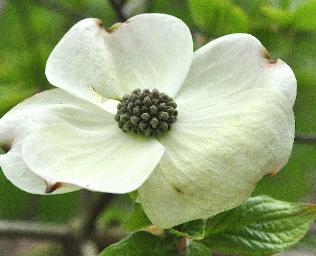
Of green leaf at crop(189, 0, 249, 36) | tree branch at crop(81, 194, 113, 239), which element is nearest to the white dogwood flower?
green leaf at crop(189, 0, 249, 36)

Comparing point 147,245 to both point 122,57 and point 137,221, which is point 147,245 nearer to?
point 137,221

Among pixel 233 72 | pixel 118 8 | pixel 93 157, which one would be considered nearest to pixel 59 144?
pixel 93 157

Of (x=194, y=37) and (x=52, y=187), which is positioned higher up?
(x=52, y=187)

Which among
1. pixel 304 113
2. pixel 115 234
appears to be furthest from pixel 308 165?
pixel 115 234

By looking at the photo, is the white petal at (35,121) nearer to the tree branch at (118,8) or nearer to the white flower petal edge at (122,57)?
the white flower petal edge at (122,57)

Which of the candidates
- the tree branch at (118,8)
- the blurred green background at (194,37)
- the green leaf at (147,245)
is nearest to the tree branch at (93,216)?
the blurred green background at (194,37)

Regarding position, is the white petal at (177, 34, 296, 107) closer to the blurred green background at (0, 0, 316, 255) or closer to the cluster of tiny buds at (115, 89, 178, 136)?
the cluster of tiny buds at (115, 89, 178, 136)

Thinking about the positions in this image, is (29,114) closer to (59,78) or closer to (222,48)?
(59,78)
